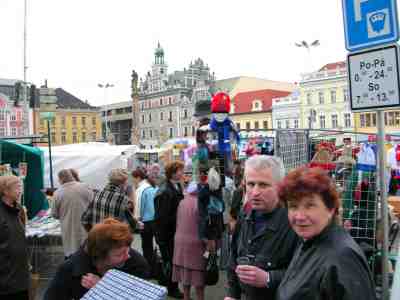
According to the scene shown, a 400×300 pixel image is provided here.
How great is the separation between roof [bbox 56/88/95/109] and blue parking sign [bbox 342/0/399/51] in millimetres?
90489

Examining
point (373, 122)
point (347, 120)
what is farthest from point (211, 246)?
point (347, 120)

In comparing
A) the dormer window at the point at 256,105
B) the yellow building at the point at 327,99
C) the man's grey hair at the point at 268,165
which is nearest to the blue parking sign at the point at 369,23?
the man's grey hair at the point at 268,165

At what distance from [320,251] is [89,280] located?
1.20 metres

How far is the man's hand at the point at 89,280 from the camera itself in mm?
2375

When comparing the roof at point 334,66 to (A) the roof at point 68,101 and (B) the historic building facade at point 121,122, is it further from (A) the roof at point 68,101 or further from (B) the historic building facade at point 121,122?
(B) the historic building facade at point 121,122

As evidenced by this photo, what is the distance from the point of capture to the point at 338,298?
70.1 inches

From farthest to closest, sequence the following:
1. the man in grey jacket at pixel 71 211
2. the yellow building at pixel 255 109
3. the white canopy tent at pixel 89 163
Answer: the yellow building at pixel 255 109, the white canopy tent at pixel 89 163, the man in grey jacket at pixel 71 211

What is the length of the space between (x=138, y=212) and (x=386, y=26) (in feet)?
16.3

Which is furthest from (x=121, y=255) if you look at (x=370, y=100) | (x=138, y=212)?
(x=138, y=212)

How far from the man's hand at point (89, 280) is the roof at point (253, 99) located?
206 feet

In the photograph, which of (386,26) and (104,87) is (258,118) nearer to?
(104,87)

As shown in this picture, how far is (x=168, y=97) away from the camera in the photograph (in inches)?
3627

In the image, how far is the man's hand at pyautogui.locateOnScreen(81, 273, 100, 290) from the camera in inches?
93.5

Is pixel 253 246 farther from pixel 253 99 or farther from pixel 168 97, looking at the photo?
pixel 168 97
